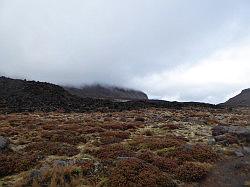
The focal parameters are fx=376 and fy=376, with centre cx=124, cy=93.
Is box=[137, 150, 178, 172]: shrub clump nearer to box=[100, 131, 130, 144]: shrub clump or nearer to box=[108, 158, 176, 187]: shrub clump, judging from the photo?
box=[108, 158, 176, 187]: shrub clump

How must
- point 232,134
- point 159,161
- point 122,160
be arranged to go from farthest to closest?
point 232,134
point 159,161
point 122,160

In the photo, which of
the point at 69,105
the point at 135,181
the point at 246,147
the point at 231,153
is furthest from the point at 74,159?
the point at 69,105

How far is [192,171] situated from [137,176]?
3.00 metres

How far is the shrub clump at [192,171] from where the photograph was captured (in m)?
17.4

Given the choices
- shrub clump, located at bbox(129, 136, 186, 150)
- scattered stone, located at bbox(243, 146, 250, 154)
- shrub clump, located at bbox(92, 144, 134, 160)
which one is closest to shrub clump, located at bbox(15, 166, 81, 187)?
shrub clump, located at bbox(92, 144, 134, 160)

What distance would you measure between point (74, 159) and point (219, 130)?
529 inches

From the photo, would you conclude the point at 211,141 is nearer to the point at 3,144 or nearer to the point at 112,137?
the point at 112,137

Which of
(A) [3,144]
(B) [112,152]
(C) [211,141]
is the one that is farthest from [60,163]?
(C) [211,141]

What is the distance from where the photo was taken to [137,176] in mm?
16500

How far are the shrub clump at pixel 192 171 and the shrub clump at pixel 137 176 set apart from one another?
0.83 metres

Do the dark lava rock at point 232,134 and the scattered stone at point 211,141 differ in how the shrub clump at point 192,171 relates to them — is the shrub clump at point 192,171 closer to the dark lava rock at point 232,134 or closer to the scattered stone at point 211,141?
the scattered stone at point 211,141

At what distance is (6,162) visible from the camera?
1880 cm

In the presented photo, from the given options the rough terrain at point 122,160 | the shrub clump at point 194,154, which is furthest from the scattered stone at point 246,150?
the shrub clump at point 194,154

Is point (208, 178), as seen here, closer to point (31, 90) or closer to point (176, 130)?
point (176, 130)
